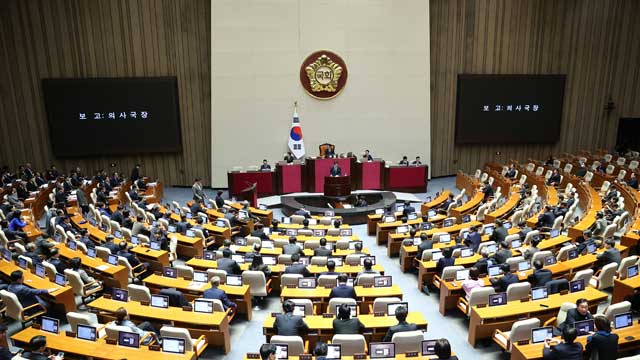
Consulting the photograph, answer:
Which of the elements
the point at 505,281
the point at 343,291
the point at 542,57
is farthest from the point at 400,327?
the point at 542,57

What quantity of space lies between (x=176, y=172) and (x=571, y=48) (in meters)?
19.4

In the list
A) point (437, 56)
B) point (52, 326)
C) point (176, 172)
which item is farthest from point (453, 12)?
point (52, 326)

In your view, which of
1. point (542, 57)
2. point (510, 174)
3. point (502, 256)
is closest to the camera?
point (502, 256)

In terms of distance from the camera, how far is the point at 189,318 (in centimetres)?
724

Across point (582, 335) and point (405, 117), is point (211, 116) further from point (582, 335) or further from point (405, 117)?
point (582, 335)

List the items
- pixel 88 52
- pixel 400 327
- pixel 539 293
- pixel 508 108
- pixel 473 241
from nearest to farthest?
pixel 400 327, pixel 539 293, pixel 473 241, pixel 88 52, pixel 508 108

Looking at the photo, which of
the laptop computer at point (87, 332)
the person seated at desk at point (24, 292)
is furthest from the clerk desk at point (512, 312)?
the person seated at desk at point (24, 292)

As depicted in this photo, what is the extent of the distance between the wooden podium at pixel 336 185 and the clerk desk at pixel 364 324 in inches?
412

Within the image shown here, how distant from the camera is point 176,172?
2114cm

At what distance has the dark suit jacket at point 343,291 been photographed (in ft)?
25.8

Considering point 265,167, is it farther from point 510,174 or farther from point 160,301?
point 160,301

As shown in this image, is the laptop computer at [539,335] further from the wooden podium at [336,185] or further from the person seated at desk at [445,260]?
the wooden podium at [336,185]

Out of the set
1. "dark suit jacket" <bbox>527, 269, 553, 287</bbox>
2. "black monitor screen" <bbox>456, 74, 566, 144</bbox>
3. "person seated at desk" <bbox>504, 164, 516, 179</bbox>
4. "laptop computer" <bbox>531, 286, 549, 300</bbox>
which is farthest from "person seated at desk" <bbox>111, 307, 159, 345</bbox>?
"black monitor screen" <bbox>456, 74, 566, 144</bbox>

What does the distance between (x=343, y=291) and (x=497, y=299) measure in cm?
252
